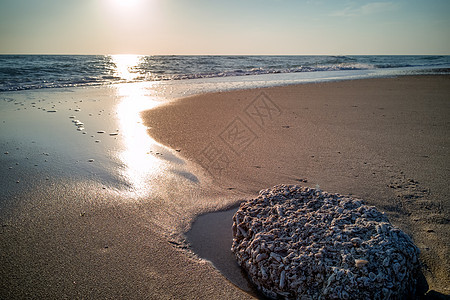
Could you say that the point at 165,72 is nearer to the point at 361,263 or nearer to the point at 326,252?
the point at 326,252

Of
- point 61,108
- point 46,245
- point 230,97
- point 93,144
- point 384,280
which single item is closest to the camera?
point 384,280

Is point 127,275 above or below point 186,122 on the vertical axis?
below

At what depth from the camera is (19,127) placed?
16.3 feet

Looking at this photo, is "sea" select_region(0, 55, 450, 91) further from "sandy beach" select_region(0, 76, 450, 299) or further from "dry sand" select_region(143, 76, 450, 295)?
"sandy beach" select_region(0, 76, 450, 299)

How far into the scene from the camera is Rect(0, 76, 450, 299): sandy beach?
69.9 inches

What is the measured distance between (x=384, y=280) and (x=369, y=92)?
8820 mm

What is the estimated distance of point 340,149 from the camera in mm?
3912

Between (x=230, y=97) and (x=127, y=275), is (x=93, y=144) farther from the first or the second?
(x=230, y=97)

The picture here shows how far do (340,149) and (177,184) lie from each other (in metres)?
2.39

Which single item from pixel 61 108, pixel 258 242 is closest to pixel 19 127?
pixel 61 108

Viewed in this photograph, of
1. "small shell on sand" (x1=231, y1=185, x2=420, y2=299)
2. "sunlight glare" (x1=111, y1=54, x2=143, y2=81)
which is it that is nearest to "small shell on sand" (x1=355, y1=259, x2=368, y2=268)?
"small shell on sand" (x1=231, y1=185, x2=420, y2=299)

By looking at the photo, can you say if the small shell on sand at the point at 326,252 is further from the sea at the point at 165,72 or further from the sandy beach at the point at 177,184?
the sea at the point at 165,72

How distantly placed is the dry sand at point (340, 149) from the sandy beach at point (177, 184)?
0.02 m

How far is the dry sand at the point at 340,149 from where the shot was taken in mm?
2441
